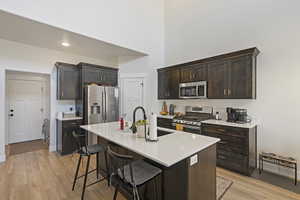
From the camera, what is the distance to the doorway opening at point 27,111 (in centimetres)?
451

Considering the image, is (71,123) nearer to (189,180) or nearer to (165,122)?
(165,122)

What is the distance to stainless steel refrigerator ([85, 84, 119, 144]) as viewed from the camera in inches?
155

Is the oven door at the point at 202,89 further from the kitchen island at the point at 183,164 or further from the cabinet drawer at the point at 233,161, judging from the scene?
the kitchen island at the point at 183,164

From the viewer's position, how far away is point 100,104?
4.14 metres

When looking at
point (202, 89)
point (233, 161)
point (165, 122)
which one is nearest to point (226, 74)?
point (202, 89)

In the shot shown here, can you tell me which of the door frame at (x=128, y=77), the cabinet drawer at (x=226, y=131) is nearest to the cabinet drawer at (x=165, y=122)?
the door frame at (x=128, y=77)

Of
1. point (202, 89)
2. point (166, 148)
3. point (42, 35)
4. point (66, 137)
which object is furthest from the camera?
→ point (66, 137)

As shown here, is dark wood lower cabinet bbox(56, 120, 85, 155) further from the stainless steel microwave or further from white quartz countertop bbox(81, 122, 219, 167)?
the stainless steel microwave

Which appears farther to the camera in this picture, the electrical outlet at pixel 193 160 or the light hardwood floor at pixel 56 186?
the light hardwood floor at pixel 56 186

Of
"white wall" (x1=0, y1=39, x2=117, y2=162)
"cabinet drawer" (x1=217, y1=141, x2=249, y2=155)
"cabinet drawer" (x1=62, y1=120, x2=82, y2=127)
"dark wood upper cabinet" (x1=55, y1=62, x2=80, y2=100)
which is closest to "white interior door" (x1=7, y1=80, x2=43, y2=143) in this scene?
"white wall" (x1=0, y1=39, x2=117, y2=162)

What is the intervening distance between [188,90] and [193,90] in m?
0.16

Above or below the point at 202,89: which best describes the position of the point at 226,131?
below

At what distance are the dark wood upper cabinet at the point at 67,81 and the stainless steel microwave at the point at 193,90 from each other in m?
3.01

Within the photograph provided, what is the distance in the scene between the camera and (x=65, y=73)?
13.4 ft
